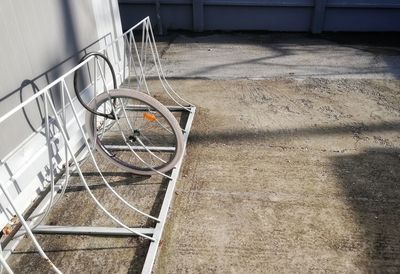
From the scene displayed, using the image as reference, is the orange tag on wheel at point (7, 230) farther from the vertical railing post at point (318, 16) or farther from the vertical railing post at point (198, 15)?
the vertical railing post at point (318, 16)

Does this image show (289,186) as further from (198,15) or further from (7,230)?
(198,15)

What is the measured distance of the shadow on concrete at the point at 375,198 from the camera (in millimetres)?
2424

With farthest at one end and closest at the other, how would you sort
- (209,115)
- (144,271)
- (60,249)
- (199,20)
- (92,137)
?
1. (199,20)
2. (209,115)
3. (92,137)
4. (60,249)
5. (144,271)

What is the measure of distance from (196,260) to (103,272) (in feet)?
2.02

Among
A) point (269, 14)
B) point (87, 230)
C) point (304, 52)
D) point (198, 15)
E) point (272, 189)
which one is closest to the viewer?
point (87, 230)

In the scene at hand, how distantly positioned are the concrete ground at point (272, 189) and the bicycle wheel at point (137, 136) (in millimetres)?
191

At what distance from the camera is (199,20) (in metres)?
7.98

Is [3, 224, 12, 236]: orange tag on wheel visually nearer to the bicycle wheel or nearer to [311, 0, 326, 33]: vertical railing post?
the bicycle wheel

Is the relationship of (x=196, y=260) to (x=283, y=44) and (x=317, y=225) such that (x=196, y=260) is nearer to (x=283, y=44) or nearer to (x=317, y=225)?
(x=317, y=225)

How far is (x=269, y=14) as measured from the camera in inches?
305

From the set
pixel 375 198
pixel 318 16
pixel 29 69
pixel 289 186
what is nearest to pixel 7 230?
pixel 29 69

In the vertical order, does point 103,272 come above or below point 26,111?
below

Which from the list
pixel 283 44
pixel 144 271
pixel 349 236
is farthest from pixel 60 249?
pixel 283 44

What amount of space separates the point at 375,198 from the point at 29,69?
2.99 metres
